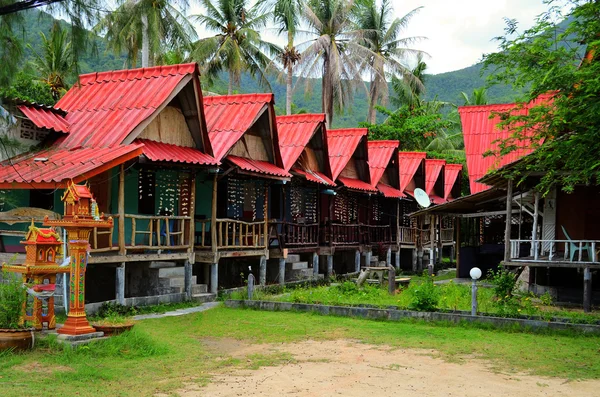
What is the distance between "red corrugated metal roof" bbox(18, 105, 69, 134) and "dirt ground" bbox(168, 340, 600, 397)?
330 inches

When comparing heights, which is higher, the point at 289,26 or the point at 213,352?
the point at 289,26

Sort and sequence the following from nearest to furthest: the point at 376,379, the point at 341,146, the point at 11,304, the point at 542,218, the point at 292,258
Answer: the point at 376,379, the point at 11,304, the point at 542,218, the point at 292,258, the point at 341,146

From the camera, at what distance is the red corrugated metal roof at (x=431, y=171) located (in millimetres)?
40525

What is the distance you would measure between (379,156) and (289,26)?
1146 cm

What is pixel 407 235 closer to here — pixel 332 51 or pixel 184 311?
pixel 332 51

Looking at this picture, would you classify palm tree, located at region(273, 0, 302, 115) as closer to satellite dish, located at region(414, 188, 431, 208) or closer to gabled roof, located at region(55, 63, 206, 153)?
satellite dish, located at region(414, 188, 431, 208)

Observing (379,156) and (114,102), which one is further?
(379,156)

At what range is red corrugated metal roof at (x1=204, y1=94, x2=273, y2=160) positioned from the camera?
20875 mm

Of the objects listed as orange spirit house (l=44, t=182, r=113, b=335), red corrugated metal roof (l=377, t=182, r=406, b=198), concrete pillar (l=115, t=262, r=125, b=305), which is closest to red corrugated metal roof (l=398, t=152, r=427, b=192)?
red corrugated metal roof (l=377, t=182, r=406, b=198)

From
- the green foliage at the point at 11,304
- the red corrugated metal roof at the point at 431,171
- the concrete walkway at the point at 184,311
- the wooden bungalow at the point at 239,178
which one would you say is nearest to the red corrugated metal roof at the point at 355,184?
the wooden bungalow at the point at 239,178

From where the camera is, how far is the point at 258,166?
2162 centimetres

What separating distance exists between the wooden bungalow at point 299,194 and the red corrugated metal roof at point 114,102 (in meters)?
6.18

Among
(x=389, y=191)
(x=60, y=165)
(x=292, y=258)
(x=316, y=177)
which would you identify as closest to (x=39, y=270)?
(x=60, y=165)

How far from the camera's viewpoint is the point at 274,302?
17.5m
